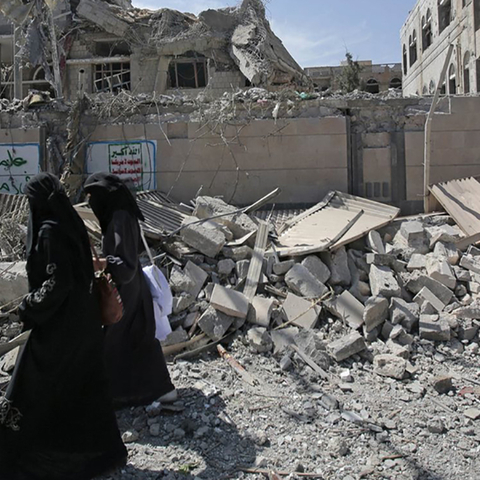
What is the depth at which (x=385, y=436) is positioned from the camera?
292 cm

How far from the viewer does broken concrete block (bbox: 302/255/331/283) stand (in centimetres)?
471

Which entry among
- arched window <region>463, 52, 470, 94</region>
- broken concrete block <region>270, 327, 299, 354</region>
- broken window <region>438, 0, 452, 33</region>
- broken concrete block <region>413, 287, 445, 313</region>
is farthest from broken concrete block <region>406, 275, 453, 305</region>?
broken window <region>438, 0, 452, 33</region>

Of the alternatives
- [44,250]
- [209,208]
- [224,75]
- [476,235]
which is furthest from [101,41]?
[44,250]

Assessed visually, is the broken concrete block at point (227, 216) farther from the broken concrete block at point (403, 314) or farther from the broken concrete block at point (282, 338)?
the broken concrete block at point (403, 314)

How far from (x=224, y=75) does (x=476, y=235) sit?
13.6 metres

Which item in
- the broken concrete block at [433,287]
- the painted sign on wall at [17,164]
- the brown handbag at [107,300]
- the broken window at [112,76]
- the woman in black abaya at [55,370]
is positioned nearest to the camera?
the woman in black abaya at [55,370]

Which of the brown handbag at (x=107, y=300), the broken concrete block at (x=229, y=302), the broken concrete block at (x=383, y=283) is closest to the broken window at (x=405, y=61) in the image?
the broken concrete block at (x=383, y=283)

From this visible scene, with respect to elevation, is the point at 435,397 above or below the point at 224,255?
below

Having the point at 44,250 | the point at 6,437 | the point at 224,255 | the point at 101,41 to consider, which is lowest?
the point at 6,437

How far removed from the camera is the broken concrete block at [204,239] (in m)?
4.80

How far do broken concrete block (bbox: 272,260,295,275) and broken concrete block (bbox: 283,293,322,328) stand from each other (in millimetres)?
352

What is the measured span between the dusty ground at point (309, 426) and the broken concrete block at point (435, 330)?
21 centimetres

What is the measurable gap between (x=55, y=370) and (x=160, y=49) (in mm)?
16902

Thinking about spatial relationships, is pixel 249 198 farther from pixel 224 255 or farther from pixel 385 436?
pixel 385 436
